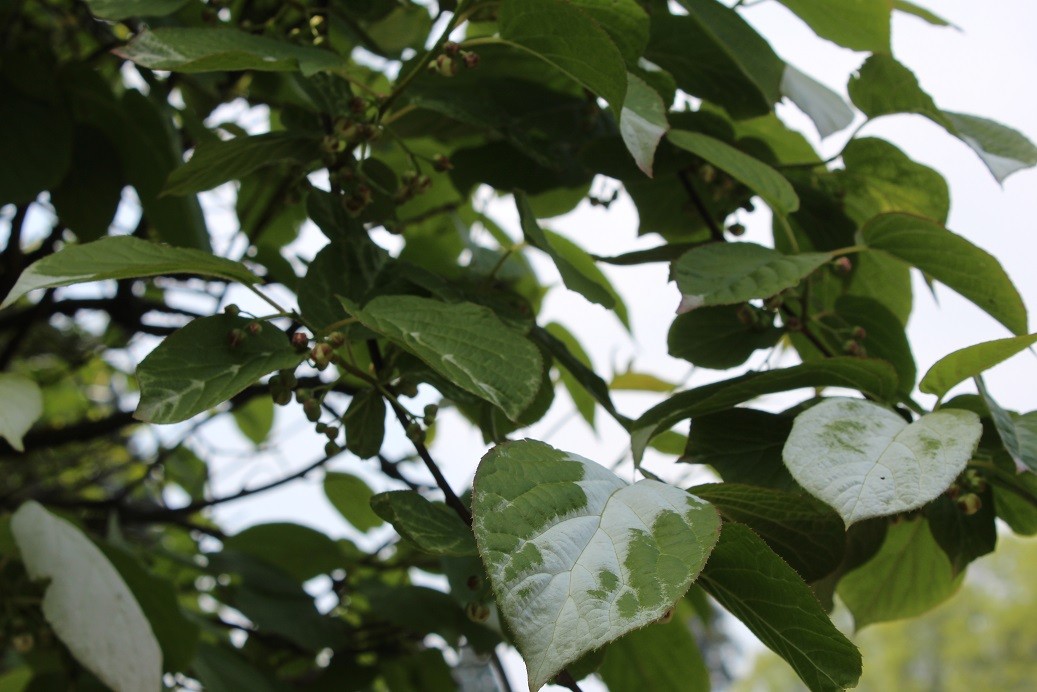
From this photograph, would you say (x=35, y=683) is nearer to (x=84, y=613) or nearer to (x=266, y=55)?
(x=84, y=613)

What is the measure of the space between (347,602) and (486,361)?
69 centimetres

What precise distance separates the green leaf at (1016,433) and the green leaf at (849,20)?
0.92ft

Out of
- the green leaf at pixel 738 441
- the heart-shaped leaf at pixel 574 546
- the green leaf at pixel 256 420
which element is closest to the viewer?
the heart-shaped leaf at pixel 574 546

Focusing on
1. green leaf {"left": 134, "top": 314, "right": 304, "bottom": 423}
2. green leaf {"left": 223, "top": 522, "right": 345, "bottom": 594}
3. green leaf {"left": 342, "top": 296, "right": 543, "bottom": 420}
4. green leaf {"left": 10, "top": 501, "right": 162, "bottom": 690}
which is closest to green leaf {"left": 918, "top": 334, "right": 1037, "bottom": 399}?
green leaf {"left": 342, "top": 296, "right": 543, "bottom": 420}

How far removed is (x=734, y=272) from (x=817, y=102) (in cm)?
23

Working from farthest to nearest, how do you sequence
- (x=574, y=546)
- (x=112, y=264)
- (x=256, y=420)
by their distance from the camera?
(x=256, y=420) < (x=112, y=264) < (x=574, y=546)

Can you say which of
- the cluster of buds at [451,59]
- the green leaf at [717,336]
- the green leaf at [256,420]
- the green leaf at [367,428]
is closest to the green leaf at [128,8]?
the cluster of buds at [451,59]

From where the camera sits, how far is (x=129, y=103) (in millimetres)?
884

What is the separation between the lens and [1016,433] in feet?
1.75

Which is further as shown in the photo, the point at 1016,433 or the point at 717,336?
the point at 717,336

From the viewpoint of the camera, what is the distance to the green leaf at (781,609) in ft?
1.35

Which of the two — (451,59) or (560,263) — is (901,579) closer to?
(560,263)

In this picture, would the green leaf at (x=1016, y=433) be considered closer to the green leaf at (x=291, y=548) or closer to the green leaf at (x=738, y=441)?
→ the green leaf at (x=738, y=441)

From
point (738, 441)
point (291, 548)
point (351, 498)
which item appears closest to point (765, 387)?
point (738, 441)
